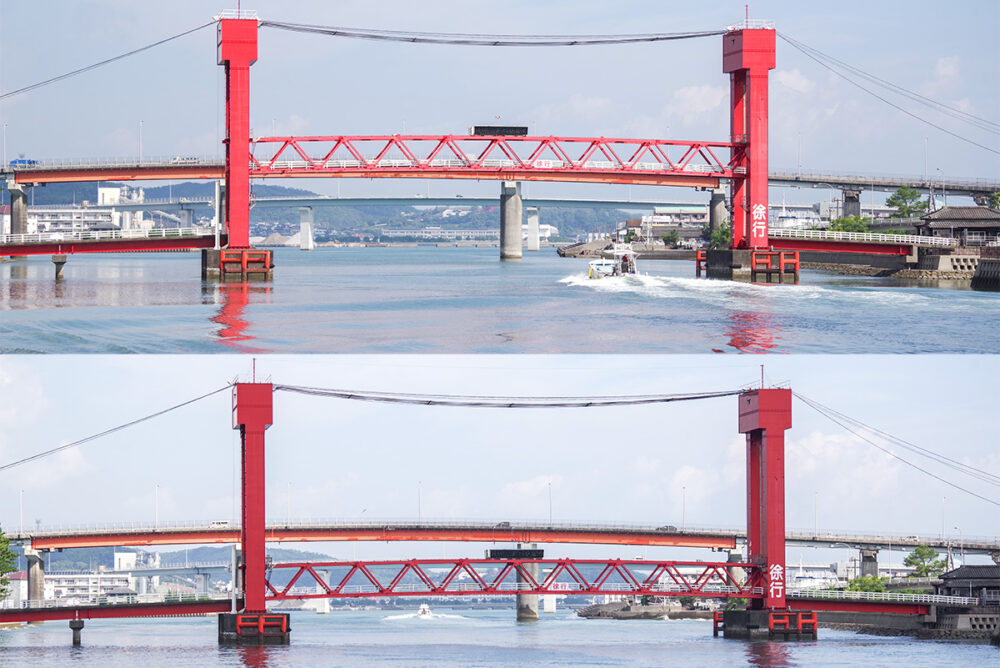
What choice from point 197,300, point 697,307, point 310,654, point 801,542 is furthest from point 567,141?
point 801,542

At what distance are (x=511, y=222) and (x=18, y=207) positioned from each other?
45.8 metres

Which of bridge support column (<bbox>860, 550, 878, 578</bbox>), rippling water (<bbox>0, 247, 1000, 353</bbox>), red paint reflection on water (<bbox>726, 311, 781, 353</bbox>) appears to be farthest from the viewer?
bridge support column (<bbox>860, 550, 878, 578</bbox>)

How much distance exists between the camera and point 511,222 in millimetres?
121375

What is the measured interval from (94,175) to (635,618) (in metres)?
60.1

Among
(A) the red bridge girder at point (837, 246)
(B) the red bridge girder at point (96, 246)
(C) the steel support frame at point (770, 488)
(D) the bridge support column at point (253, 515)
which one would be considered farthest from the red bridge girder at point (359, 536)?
(D) the bridge support column at point (253, 515)

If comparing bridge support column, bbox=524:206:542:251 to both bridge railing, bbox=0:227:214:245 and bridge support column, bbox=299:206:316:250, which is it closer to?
bridge support column, bbox=299:206:316:250

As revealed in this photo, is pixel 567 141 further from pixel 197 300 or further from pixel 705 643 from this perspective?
pixel 705 643

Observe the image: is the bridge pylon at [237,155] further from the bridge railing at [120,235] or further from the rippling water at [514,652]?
the rippling water at [514,652]

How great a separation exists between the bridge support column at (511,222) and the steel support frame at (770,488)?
68.8 metres

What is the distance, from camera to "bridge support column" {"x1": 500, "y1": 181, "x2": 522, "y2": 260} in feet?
397

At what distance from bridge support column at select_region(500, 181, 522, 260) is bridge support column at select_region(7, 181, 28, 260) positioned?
1718 inches

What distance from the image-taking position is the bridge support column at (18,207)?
123419 millimetres

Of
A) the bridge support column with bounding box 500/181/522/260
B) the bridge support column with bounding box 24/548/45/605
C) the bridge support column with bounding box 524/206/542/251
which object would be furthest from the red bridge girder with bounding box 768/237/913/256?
the bridge support column with bounding box 524/206/542/251

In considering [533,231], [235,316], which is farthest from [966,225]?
[533,231]
